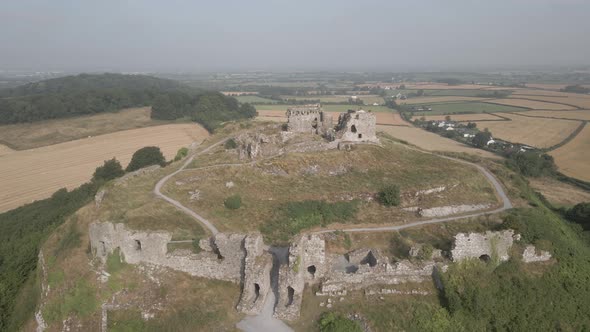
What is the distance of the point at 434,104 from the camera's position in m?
149

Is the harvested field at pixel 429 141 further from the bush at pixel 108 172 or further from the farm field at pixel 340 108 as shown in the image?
the bush at pixel 108 172

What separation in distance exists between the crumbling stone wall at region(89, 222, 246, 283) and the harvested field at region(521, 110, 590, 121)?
378 ft

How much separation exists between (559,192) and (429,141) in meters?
31.8

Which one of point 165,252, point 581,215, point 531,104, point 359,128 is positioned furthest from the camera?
point 531,104

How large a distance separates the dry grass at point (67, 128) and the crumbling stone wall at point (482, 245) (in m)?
87.5

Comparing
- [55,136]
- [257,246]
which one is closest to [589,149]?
[257,246]

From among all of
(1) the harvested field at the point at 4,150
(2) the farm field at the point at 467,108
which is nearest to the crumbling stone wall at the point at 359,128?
(1) the harvested field at the point at 4,150

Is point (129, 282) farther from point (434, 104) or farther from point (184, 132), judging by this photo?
point (434, 104)

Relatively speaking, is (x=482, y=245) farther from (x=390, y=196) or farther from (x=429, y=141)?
(x=429, y=141)

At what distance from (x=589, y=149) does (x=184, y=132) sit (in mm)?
89740

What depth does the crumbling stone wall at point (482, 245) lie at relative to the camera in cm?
2394

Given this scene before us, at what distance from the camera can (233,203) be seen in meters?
33.8

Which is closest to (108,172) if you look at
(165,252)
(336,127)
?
(336,127)

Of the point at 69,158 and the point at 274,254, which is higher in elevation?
the point at 274,254
